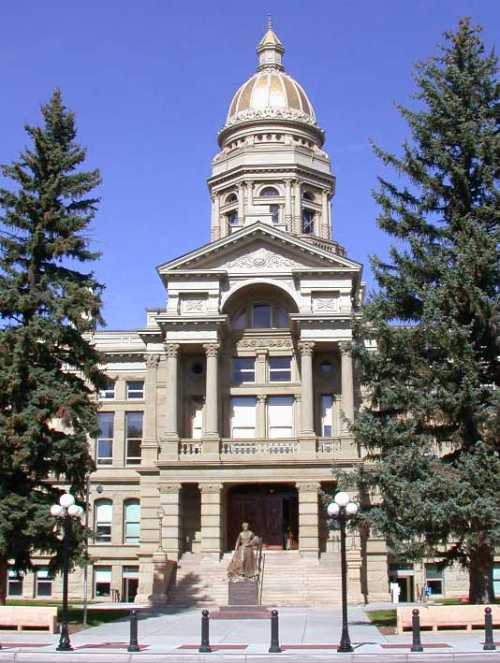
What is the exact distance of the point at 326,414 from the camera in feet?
161

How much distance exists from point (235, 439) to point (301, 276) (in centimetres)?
869

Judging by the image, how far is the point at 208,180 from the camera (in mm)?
62688

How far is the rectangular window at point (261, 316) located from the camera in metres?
50.5

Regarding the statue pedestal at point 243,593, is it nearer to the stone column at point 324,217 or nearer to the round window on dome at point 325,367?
the round window on dome at point 325,367

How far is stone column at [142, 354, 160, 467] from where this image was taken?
4894 cm

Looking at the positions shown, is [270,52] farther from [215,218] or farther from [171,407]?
[171,407]

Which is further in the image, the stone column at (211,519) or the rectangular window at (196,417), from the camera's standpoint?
the rectangular window at (196,417)

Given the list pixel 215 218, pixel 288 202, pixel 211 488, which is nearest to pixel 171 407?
pixel 211 488

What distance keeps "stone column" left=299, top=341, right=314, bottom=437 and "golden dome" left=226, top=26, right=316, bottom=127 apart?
21.8 m

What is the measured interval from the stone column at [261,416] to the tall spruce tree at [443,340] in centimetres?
1788

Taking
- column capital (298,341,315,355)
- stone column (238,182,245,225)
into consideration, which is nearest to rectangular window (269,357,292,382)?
column capital (298,341,315,355)

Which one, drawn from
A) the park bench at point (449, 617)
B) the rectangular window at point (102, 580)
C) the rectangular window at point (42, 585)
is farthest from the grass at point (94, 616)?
the rectangular window at point (42, 585)

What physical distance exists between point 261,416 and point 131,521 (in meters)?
11.6

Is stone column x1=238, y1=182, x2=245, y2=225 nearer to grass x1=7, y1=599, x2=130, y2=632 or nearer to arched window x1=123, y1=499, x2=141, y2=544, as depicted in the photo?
arched window x1=123, y1=499, x2=141, y2=544
